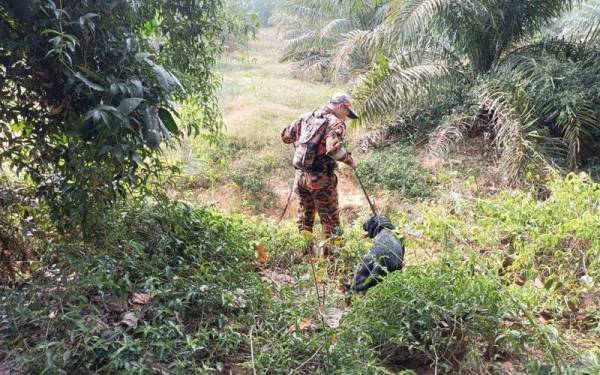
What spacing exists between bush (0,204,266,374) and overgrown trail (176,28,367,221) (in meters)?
1.93

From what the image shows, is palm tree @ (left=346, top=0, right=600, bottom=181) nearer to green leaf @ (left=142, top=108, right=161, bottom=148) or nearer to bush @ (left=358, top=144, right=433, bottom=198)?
bush @ (left=358, top=144, right=433, bottom=198)

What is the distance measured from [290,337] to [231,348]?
0.28m

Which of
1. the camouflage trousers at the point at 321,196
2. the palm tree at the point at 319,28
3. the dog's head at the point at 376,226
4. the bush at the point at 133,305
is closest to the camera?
the bush at the point at 133,305

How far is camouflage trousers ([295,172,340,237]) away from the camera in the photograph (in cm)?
396

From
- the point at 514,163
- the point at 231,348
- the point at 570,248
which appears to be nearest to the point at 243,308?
the point at 231,348

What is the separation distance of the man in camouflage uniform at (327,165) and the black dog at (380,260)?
0.78 meters

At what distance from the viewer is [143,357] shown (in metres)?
1.90

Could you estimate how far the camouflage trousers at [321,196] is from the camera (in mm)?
3965

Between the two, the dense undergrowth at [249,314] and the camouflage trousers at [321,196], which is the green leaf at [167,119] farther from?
the camouflage trousers at [321,196]

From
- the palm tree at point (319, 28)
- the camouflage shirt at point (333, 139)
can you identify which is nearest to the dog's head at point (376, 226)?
the camouflage shirt at point (333, 139)

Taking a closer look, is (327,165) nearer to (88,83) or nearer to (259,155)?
(88,83)

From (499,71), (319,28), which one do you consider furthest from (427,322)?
(319,28)

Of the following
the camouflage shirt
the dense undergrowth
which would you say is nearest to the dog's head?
the dense undergrowth

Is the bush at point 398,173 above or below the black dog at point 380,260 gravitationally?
below
